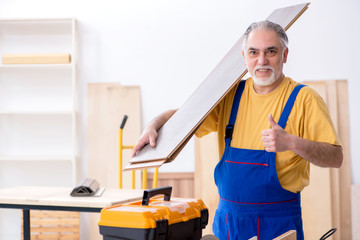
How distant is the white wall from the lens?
463 cm

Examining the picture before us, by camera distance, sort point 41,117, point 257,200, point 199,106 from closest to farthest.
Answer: point 199,106 → point 257,200 → point 41,117

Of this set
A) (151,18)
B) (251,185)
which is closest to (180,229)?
(251,185)

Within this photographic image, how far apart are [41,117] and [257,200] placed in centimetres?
347

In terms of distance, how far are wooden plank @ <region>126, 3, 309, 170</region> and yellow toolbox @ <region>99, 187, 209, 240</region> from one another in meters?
0.15

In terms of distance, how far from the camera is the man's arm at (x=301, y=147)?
1.56 meters

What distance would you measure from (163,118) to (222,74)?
299 mm

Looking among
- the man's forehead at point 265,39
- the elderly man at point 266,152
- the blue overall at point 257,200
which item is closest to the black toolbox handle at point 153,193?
the elderly man at point 266,152

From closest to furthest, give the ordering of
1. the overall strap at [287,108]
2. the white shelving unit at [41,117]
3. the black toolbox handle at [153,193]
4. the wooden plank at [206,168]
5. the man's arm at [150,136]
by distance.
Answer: the black toolbox handle at [153,193] → the man's arm at [150,136] → the overall strap at [287,108] → the wooden plank at [206,168] → the white shelving unit at [41,117]

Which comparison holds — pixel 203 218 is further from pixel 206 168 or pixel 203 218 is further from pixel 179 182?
pixel 179 182

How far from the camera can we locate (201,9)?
475cm

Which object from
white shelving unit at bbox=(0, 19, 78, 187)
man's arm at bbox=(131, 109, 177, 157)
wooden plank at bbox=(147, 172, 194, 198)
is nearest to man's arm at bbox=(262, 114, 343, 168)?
man's arm at bbox=(131, 109, 177, 157)

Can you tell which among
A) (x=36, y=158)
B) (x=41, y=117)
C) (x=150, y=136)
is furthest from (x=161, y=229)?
(x=41, y=117)

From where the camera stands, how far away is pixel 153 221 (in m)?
1.38

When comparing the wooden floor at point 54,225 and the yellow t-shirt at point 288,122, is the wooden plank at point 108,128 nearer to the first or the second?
the wooden floor at point 54,225
